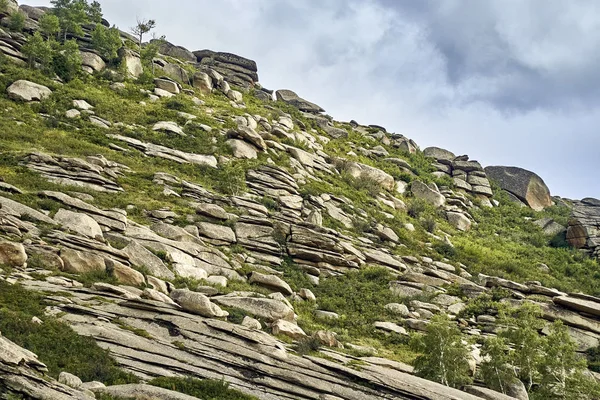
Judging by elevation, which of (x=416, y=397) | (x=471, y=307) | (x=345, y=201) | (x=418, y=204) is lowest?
(x=416, y=397)

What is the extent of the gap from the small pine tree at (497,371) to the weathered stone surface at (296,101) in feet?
273

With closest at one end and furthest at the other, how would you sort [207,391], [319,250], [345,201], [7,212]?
[207,391]
[7,212]
[319,250]
[345,201]

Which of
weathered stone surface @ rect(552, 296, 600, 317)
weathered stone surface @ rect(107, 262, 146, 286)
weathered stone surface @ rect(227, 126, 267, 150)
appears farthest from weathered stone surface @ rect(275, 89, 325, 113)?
weathered stone surface @ rect(107, 262, 146, 286)

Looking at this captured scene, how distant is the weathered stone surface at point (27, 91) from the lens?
52.3 m

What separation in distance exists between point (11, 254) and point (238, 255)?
646 inches

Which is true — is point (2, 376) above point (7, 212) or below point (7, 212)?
below

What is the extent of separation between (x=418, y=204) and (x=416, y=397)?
167 ft

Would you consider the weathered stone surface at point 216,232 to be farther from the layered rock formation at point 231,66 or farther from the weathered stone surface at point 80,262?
the layered rock formation at point 231,66

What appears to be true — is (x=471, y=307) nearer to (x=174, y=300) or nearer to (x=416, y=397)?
(x=416, y=397)

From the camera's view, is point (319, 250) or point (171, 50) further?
point (171, 50)

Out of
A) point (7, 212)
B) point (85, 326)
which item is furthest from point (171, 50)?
point (85, 326)

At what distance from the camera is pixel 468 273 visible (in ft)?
156

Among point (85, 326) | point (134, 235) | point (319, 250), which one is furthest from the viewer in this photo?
point (319, 250)

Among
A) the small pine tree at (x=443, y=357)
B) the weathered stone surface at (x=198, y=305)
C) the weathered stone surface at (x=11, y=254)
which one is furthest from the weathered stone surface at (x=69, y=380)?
the small pine tree at (x=443, y=357)
